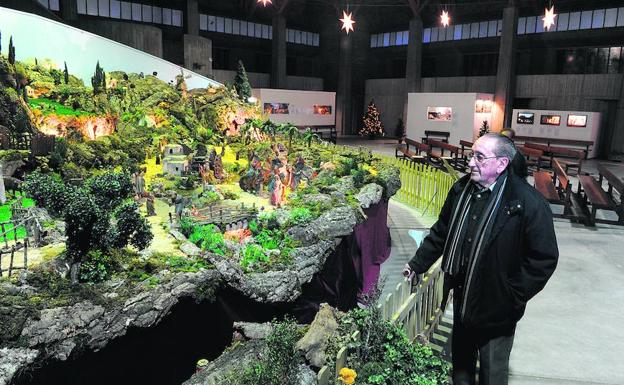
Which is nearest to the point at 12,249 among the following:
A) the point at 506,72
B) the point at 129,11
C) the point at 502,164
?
the point at 502,164

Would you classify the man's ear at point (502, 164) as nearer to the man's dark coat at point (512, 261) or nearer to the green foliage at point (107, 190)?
the man's dark coat at point (512, 261)

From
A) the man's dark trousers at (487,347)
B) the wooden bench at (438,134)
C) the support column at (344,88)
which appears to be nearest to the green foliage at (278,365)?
the man's dark trousers at (487,347)

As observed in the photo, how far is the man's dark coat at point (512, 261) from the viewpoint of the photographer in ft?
10.7

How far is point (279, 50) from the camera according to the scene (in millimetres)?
36750

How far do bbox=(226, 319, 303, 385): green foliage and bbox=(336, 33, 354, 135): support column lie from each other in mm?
36793

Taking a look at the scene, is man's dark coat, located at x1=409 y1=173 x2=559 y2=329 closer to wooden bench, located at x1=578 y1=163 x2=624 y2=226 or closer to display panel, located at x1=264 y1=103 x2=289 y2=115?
wooden bench, located at x1=578 y1=163 x2=624 y2=226

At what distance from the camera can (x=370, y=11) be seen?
39156mm

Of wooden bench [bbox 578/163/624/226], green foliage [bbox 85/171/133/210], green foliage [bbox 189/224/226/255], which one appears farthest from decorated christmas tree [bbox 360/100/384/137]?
green foliage [bbox 85/171/133/210]

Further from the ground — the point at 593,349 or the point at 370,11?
the point at 370,11

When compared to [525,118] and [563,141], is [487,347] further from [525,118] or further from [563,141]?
[525,118]

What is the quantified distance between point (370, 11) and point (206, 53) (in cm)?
1700

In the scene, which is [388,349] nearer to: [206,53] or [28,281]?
[28,281]

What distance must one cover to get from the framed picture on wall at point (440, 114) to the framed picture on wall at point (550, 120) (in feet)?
17.7

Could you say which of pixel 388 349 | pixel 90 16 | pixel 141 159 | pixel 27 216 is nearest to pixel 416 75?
pixel 90 16
